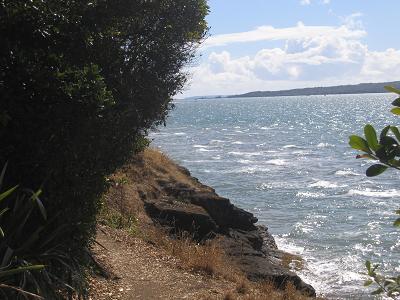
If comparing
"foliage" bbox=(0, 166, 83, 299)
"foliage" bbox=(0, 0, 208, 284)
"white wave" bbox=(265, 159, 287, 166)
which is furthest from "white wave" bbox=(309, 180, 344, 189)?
"foliage" bbox=(0, 166, 83, 299)

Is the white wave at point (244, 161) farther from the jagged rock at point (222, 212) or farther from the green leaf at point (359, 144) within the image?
the green leaf at point (359, 144)

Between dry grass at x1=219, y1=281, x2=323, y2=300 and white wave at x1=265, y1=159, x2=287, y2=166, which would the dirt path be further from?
white wave at x1=265, y1=159, x2=287, y2=166

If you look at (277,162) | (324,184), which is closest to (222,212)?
(324,184)

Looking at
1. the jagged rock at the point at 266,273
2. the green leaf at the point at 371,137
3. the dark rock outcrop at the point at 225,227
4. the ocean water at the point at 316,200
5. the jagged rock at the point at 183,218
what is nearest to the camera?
the green leaf at the point at 371,137

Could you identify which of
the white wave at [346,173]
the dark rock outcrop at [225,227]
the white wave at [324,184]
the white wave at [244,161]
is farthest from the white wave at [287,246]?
the white wave at [244,161]

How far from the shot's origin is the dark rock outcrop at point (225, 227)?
42.8 feet

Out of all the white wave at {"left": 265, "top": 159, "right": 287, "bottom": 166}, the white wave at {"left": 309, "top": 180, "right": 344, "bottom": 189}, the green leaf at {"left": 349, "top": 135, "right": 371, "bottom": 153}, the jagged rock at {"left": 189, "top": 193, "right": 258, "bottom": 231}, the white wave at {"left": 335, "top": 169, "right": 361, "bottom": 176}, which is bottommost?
the white wave at {"left": 335, "top": 169, "right": 361, "bottom": 176}

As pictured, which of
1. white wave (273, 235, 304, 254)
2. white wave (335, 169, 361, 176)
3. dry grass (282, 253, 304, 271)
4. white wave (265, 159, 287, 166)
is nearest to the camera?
dry grass (282, 253, 304, 271)

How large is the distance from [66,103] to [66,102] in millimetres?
13

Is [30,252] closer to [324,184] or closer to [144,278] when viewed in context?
[144,278]

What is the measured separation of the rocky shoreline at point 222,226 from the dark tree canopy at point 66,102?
23.0 ft

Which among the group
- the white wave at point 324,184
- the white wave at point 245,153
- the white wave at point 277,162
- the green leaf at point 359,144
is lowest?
the white wave at point 324,184

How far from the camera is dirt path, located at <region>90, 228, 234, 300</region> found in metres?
8.00

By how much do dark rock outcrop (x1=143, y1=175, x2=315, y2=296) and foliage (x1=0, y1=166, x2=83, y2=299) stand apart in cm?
732
